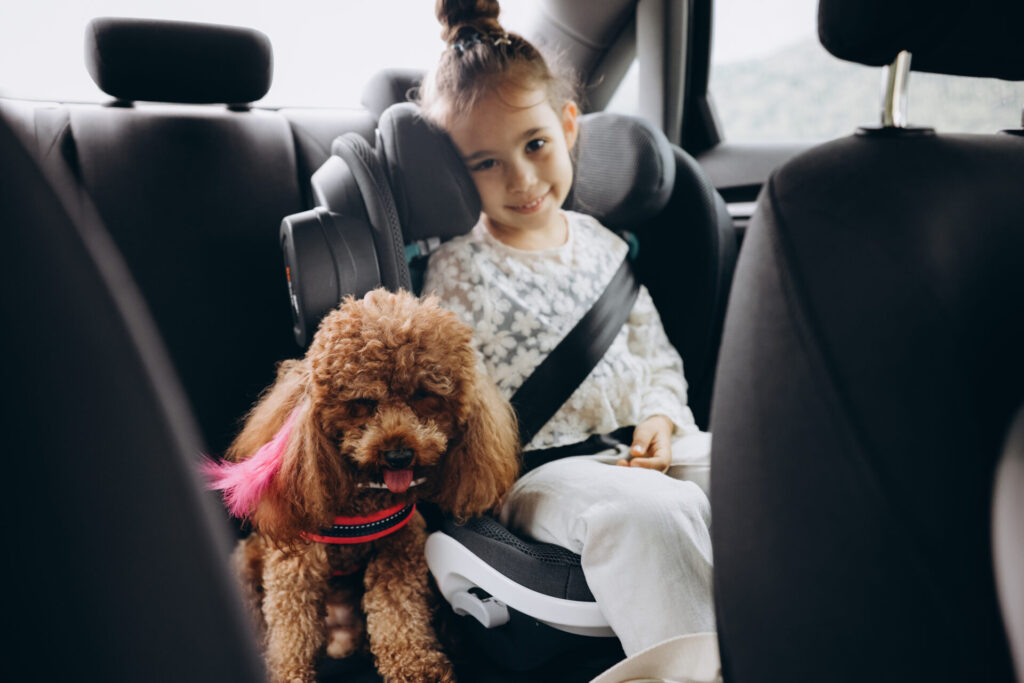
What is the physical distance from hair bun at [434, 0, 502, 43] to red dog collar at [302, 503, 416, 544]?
928 mm

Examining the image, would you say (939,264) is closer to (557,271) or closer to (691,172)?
(557,271)

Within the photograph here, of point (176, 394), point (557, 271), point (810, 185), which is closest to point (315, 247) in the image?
point (557, 271)

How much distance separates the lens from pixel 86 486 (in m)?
0.43

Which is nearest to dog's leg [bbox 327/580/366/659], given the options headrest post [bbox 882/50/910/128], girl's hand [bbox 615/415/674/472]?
girl's hand [bbox 615/415/674/472]

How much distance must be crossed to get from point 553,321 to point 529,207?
0.82ft

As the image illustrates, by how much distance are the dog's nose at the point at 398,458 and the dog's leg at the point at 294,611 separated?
0.94ft

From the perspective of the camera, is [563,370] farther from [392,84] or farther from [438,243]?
[392,84]

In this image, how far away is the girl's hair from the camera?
4.37ft

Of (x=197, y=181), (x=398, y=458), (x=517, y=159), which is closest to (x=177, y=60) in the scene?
(x=197, y=181)

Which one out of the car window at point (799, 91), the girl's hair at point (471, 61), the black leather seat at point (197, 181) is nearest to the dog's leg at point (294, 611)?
the black leather seat at point (197, 181)

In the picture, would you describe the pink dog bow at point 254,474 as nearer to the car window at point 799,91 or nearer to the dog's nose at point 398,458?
the dog's nose at point 398,458

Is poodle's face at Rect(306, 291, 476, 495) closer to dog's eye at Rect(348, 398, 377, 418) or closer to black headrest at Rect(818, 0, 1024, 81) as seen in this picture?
dog's eye at Rect(348, 398, 377, 418)

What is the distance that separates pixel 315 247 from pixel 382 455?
41 centimetres

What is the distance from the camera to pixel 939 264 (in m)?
0.61
